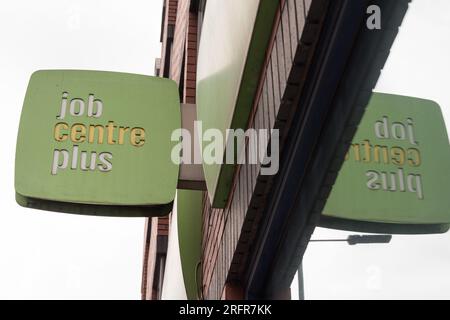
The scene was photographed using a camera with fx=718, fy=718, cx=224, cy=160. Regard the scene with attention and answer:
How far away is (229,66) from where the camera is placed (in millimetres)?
2900

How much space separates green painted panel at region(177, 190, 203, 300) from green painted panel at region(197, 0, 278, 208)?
1.23 metres

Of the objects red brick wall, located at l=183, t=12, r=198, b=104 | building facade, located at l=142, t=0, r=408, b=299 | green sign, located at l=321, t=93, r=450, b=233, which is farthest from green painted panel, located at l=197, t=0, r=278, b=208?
red brick wall, located at l=183, t=12, r=198, b=104

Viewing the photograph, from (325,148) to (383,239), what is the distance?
16.0 inches

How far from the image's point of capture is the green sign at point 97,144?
3279 millimetres

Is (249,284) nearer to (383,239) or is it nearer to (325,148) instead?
(325,148)

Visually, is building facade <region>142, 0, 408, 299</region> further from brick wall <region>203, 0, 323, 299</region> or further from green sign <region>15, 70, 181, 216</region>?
green sign <region>15, 70, 181, 216</region>

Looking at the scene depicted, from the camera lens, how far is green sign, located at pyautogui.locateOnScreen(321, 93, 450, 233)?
171 centimetres

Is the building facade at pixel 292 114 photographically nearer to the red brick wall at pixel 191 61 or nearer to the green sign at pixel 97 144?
the green sign at pixel 97 144

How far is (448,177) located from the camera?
1708mm

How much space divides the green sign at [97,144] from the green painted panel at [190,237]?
1196mm
